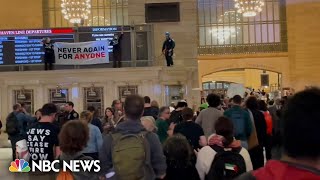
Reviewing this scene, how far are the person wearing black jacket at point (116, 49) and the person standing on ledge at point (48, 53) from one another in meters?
2.37

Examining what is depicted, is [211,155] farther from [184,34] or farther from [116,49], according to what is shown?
[184,34]

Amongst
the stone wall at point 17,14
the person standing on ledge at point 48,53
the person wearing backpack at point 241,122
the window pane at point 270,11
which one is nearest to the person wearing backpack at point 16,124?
the person wearing backpack at point 241,122

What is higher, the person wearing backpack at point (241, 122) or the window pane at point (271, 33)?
the window pane at point (271, 33)

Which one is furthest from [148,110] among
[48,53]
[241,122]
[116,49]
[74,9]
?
[74,9]

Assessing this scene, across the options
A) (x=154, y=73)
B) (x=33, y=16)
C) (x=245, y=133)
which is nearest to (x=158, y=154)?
(x=245, y=133)

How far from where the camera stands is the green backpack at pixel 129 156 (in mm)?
4086

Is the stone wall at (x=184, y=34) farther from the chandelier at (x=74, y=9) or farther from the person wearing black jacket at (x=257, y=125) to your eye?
the person wearing black jacket at (x=257, y=125)

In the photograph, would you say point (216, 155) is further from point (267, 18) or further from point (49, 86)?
point (267, 18)

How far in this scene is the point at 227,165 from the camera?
4.58m

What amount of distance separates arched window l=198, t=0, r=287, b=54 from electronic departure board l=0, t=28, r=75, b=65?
19.9m

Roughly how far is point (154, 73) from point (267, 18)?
21.1 m

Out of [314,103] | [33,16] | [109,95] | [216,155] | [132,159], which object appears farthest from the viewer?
[33,16]

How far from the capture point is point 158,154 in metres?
4.32

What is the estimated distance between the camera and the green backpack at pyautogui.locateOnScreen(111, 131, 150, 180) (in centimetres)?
409
